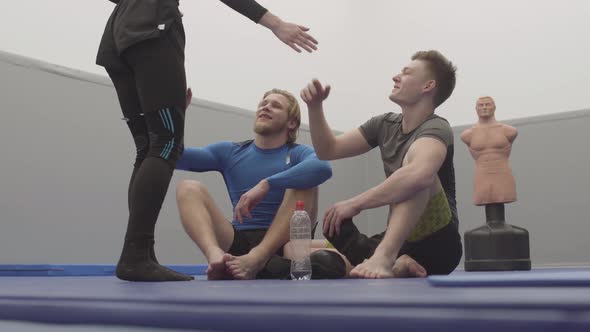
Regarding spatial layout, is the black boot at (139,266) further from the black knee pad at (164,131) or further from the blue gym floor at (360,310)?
the blue gym floor at (360,310)

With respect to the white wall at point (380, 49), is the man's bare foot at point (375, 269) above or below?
below

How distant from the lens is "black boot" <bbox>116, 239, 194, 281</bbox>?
4.29 feet

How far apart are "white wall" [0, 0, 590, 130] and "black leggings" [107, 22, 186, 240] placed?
1.63m

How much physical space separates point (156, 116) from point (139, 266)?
314 millimetres

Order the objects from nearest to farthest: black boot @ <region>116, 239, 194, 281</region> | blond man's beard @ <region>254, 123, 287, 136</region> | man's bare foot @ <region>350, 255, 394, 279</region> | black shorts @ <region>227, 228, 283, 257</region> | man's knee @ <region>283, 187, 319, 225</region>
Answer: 1. black boot @ <region>116, 239, 194, 281</region>
2. man's bare foot @ <region>350, 255, 394, 279</region>
3. man's knee @ <region>283, 187, 319, 225</region>
4. black shorts @ <region>227, 228, 283, 257</region>
5. blond man's beard @ <region>254, 123, 287, 136</region>

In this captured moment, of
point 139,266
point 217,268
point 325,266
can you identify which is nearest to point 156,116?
point 139,266

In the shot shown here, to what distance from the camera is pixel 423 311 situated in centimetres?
53

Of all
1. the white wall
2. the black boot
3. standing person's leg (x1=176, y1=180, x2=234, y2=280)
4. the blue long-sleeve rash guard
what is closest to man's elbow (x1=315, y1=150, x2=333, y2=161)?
the blue long-sleeve rash guard

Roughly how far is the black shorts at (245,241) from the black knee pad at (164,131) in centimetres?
58

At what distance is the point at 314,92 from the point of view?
1.73 m

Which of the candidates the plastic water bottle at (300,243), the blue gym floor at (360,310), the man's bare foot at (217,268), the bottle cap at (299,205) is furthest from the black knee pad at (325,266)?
the blue gym floor at (360,310)

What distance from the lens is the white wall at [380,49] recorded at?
3.44m

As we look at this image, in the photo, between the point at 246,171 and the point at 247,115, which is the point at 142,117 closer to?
the point at 246,171

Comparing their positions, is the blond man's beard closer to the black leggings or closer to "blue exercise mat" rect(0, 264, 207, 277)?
the black leggings
